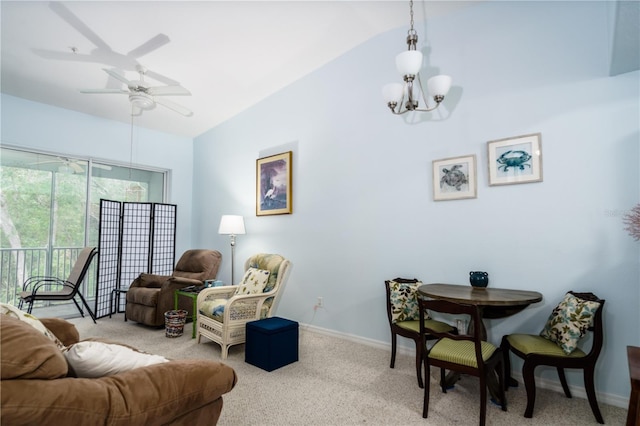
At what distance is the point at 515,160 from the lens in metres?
2.75

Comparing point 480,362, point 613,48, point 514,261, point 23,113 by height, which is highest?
point 23,113

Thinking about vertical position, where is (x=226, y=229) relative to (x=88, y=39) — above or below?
below

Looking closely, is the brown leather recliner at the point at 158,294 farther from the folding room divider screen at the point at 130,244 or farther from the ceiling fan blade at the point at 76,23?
the ceiling fan blade at the point at 76,23

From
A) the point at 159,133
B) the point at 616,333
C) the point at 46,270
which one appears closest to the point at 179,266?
the point at 46,270

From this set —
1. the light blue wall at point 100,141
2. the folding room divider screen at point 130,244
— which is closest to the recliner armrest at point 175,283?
the folding room divider screen at point 130,244

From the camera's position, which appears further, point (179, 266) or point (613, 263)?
point (179, 266)

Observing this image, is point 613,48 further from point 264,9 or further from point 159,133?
point 159,133

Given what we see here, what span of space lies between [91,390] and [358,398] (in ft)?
5.88

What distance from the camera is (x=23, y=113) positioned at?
4320mm

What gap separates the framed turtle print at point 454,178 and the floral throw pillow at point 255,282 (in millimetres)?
1875

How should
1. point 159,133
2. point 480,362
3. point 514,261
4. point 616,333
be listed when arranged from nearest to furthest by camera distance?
point 480,362
point 616,333
point 514,261
point 159,133

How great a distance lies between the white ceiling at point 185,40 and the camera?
2977 mm

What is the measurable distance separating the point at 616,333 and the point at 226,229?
408 centimetres

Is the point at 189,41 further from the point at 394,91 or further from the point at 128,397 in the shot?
the point at 128,397
